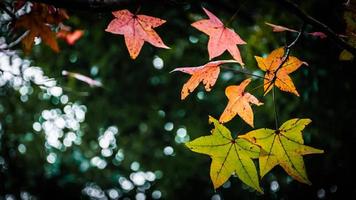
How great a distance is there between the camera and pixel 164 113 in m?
3.45

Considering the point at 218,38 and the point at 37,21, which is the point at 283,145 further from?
the point at 37,21

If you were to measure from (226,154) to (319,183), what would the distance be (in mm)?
1727

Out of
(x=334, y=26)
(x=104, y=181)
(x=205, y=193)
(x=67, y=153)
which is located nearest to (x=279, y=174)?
(x=205, y=193)

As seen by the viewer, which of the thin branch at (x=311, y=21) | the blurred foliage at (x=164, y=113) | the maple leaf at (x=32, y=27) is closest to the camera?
the thin branch at (x=311, y=21)

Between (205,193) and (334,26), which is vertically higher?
(334,26)

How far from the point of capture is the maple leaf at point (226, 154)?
2.63ft

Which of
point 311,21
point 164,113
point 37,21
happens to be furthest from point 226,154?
point 164,113

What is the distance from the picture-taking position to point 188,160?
118 inches

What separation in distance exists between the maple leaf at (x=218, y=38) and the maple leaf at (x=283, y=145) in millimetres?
224

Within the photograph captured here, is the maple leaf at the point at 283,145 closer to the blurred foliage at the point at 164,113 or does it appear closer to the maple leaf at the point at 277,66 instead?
the maple leaf at the point at 277,66

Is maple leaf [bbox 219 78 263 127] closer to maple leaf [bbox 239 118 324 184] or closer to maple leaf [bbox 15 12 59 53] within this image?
maple leaf [bbox 239 118 324 184]

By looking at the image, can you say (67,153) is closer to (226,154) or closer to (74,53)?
(74,53)

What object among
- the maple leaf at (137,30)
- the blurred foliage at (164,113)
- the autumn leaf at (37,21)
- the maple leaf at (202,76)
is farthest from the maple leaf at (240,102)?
the blurred foliage at (164,113)

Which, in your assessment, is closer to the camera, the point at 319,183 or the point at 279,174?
the point at 319,183
